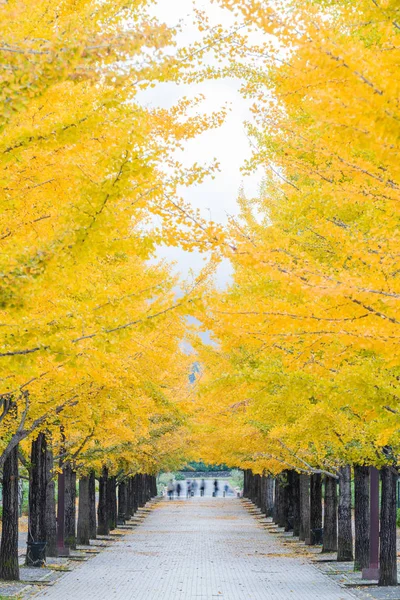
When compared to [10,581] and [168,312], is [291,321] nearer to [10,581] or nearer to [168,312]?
[168,312]

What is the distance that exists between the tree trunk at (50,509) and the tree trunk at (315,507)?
789 cm

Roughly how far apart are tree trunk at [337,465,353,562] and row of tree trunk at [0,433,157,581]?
700 cm

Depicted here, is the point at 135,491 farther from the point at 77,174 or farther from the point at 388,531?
the point at 77,174

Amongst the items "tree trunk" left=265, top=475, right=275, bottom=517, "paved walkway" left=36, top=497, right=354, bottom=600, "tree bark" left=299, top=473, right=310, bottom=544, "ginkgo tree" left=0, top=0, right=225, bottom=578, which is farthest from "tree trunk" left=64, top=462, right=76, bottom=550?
"tree trunk" left=265, top=475, right=275, bottom=517

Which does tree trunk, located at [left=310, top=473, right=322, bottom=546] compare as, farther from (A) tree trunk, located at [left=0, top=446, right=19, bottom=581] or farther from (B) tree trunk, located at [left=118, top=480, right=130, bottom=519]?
(B) tree trunk, located at [left=118, top=480, right=130, bottom=519]

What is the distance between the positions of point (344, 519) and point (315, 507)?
219 inches

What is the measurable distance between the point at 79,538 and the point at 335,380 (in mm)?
20135

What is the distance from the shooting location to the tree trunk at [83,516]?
29.0 metres

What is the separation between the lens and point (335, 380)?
10828 millimetres

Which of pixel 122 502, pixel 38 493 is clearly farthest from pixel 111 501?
pixel 38 493

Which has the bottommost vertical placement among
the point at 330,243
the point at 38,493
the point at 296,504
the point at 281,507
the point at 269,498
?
the point at 269,498

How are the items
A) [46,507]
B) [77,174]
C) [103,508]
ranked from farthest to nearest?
[103,508] < [46,507] < [77,174]

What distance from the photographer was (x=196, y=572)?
67.9 feet

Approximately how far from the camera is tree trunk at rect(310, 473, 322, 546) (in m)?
27.1
